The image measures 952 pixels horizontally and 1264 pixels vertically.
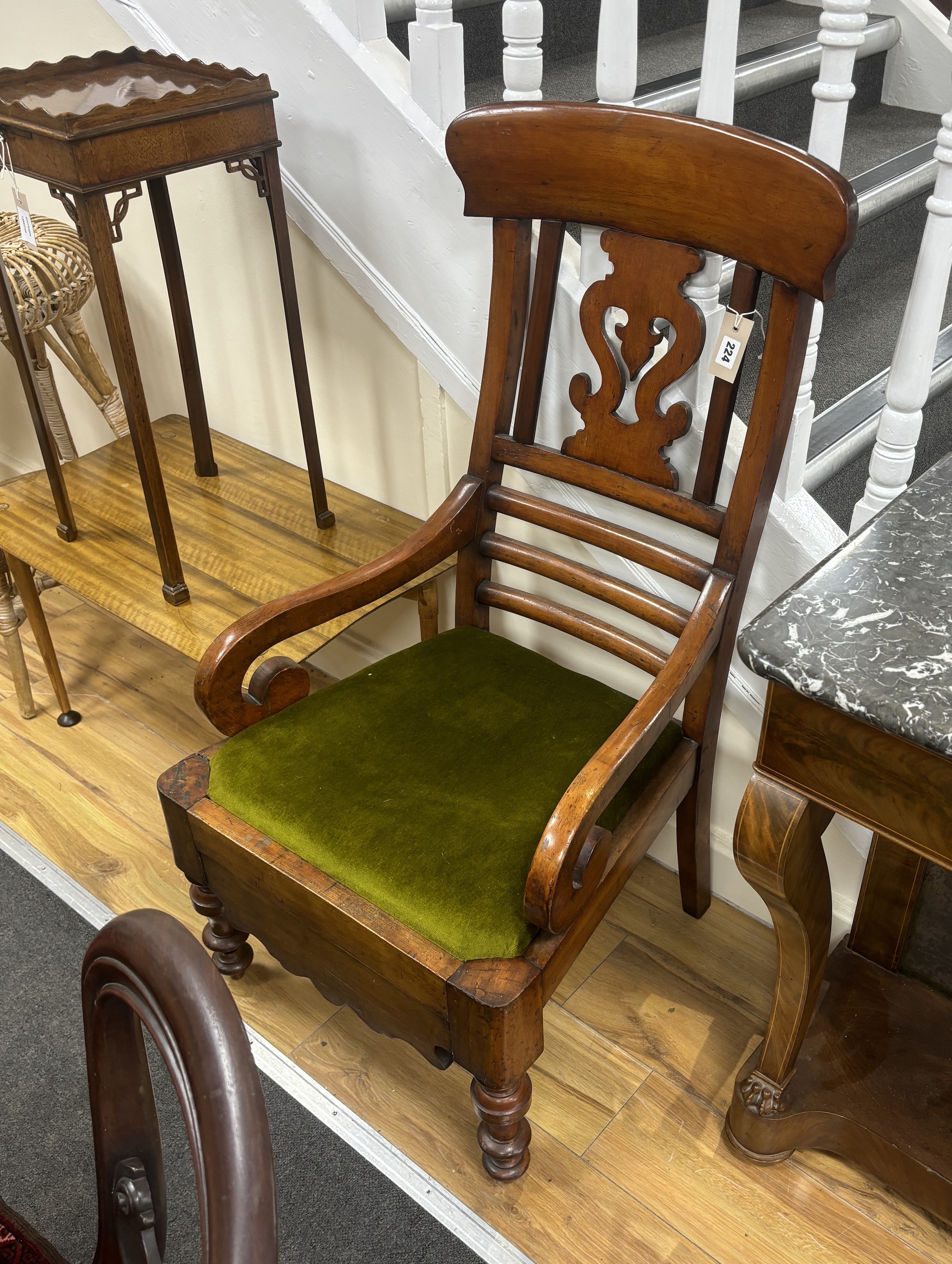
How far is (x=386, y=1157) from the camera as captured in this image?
4.84ft

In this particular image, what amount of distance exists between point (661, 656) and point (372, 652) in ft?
2.77

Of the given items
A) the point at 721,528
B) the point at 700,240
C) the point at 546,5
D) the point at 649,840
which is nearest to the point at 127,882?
the point at 649,840

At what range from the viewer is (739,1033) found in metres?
1.62

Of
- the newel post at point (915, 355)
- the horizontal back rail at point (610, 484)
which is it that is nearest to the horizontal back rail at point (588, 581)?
the horizontal back rail at point (610, 484)

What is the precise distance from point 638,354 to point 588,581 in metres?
0.32

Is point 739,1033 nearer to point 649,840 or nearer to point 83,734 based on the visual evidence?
point 649,840

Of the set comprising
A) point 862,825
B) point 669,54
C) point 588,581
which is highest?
point 669,54

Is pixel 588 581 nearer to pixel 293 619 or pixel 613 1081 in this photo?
pixel 293 619

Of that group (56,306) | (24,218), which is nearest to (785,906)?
(24,218)

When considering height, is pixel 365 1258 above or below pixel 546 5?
below

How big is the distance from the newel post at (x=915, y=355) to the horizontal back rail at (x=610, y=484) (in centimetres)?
20

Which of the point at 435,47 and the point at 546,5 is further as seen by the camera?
the point at 546,5

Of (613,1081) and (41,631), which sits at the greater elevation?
(41,631)

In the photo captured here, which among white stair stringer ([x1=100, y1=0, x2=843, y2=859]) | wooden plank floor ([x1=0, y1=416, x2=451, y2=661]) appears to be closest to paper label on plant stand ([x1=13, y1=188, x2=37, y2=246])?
white stair stringer ([x1=100, y1=0, x2=843, y2=859])
